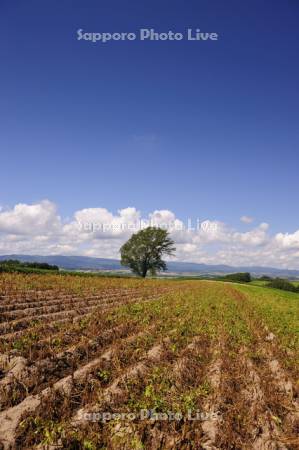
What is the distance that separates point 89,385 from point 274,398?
12.2 feet

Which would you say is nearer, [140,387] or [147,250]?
[140,387]

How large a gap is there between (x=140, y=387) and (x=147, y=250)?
A: 78.2 metres

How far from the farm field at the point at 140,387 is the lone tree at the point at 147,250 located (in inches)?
2839

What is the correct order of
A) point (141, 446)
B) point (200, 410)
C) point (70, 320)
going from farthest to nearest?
1. point (70, 320)
2. point (200, 410)
3. point (141, 446)

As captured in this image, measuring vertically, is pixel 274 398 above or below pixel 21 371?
below

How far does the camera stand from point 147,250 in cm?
8450

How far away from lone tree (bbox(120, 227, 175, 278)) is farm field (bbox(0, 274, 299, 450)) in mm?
72107

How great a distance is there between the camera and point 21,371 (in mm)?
6664

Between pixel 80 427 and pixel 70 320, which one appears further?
pixel 70 320

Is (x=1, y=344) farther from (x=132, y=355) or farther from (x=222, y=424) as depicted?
(x=222, y=424)

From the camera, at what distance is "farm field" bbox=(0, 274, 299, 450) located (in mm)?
4809

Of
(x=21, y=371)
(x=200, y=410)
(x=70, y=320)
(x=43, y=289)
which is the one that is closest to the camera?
(x=200, y=410)

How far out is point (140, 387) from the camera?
6.41 m

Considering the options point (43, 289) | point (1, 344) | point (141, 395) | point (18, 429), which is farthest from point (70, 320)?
point (43, 289)
